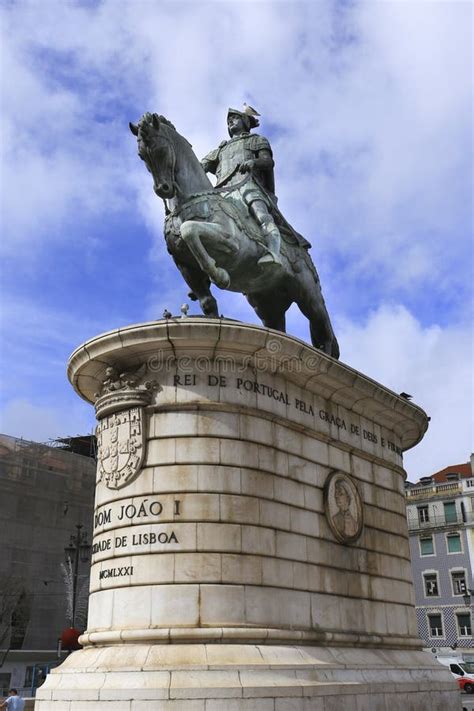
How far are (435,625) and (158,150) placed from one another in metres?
48.8

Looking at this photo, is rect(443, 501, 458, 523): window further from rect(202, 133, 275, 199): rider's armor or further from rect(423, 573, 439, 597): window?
rect(202, 133, 275, 199): rider's armor

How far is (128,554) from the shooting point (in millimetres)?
11281

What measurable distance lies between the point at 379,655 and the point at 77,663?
212 inches

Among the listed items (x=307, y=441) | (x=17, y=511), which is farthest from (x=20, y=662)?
(x=307, y=441)

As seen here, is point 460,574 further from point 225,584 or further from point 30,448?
point 225,584

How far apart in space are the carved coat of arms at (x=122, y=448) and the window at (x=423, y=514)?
161 ft

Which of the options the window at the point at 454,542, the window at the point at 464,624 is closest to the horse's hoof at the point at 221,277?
the window at the point at 464,624

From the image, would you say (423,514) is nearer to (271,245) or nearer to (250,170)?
(250,170)

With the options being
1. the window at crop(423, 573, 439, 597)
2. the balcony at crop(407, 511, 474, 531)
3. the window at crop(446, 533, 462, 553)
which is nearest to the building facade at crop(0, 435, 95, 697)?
the balcony at crop(407, 511, 474, 531)

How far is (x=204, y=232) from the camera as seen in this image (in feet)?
43.5

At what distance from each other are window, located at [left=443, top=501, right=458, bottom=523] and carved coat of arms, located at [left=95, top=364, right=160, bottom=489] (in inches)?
1891

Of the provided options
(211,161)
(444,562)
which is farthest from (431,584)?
(211,161)

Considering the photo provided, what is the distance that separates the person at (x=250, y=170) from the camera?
14672 millimetres

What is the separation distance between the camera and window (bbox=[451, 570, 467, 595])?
53.2 metres
